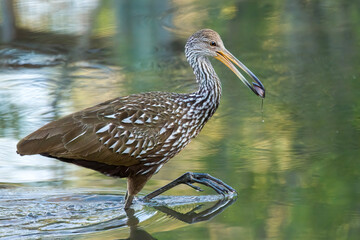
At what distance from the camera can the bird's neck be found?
697 cm

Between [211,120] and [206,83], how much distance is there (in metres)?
1.90

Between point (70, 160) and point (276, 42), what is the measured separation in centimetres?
582

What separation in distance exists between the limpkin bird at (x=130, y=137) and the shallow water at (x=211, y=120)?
0.28m

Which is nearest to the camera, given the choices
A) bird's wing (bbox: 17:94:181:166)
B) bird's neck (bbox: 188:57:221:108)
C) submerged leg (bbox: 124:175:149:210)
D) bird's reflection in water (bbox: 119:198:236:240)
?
bird's reflection in water (bbox: 119:198:236:240)

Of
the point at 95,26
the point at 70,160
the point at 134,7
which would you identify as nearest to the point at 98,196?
the point at 70,160

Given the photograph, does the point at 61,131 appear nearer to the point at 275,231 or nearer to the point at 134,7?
the point at 275,231

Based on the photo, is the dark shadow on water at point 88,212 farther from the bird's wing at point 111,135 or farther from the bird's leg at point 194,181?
the bird's wing at point 111,135

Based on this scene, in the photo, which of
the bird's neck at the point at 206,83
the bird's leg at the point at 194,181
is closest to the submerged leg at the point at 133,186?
the bird's leg at the point at 194,181

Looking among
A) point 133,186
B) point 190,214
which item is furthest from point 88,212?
point 190,214

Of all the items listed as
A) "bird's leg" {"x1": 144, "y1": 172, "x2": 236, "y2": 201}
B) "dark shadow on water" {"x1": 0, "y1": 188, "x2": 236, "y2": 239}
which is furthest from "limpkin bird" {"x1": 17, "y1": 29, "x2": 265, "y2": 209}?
"dark shadow on water" {"x1": 0, "y1": 188, "x2": 236, "y2": 239}

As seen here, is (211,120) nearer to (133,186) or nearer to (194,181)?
(194,181)

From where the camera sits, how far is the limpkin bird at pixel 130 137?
655 centimetres

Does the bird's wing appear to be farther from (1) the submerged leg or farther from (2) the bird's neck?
(2) the bird's neck

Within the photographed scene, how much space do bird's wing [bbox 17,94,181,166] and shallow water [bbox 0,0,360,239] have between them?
0.47 m
